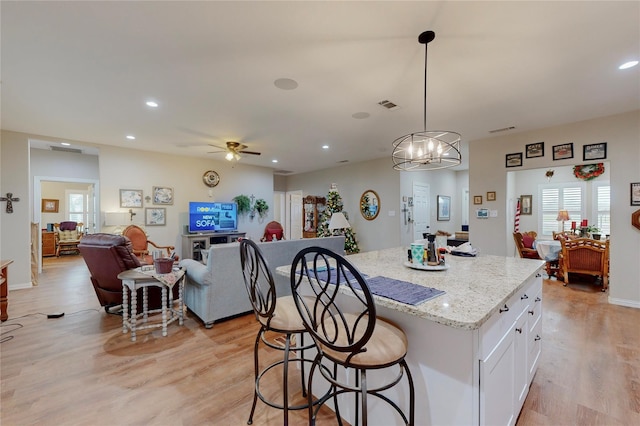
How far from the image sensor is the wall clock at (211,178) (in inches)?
259

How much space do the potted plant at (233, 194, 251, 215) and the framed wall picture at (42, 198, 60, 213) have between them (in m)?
6.55

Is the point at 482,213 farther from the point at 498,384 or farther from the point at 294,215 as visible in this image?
the point at 294,215

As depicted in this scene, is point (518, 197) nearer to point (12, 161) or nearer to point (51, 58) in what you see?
point (51, 58)

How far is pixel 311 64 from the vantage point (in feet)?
8.20

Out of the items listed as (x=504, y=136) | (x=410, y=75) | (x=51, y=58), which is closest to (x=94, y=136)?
(x=51, y=58)

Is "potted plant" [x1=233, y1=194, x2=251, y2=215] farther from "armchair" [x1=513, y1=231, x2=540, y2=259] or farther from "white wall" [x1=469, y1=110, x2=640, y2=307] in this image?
"armchair" [x1=513, y1=231, x2=540, y2=259]

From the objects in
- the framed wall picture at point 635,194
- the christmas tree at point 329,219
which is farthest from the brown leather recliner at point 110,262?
the framed wall picture at point 635,194

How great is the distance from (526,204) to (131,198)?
9239 millimetres

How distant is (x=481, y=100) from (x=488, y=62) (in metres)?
0.92

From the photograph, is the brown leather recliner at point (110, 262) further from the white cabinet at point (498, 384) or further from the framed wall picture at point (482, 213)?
the framed wall picture at point (482, 213)

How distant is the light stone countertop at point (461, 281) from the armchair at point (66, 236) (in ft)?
31.7

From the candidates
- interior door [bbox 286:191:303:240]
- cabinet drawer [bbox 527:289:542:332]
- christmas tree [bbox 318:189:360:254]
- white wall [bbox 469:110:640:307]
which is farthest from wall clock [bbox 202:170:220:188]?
cabinet drawer [bbox 527:289:542:332]

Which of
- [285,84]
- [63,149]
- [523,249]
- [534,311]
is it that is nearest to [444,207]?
[523,249]

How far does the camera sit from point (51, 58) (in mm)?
2377
